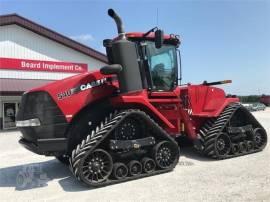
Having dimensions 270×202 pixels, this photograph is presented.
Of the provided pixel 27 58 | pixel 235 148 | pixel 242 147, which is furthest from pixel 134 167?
pixel 27 58

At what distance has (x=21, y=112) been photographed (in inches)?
247

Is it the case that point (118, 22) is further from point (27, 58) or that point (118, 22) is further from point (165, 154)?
point (27, 58)

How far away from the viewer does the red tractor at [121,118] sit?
5965 millimetres

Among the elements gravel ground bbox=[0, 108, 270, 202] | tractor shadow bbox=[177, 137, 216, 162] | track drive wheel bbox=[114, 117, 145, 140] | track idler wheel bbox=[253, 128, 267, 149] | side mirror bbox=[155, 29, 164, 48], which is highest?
side mirror bbox=[155, 29, 164, 48]

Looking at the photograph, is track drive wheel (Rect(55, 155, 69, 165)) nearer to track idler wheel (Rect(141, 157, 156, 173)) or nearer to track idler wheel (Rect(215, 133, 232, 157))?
track idler wheel (Rect(141, 157, 156, 173))

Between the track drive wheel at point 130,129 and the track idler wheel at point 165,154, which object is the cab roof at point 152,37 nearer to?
the track drive wheel at point 130,129

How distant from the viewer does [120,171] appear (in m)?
6.10

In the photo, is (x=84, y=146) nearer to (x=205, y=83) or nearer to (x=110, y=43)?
(x=110, y=43)

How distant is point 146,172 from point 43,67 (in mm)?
16322

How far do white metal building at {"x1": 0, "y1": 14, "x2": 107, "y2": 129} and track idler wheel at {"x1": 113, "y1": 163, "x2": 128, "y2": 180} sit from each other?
14.0 metres

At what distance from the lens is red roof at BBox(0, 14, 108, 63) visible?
19.7 metres

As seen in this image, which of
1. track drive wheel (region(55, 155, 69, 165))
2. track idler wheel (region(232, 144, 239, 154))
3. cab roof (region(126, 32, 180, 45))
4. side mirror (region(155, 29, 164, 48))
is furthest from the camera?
track idler wheel (region(232, 144, 239, 154))

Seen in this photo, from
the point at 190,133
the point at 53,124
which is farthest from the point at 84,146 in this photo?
the point at 190,133

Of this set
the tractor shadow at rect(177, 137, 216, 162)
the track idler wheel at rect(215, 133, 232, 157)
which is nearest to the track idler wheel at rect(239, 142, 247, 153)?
the track idler wheel at rect(215, 133, 232, 157)
